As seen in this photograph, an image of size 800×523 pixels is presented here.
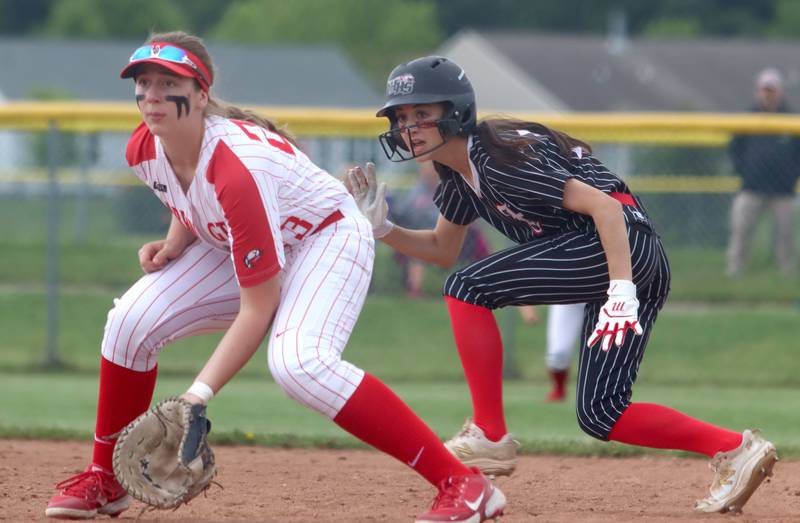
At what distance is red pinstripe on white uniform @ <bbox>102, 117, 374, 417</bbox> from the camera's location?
386 centimetres

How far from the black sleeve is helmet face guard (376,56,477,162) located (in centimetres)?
37

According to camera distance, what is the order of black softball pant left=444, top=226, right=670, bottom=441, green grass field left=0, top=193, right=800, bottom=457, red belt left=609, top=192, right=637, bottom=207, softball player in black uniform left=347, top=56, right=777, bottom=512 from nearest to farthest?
softball player in black uniform left=347, top=56, right=777, bottom=512, black softball pant left=444, top=226, right=670, bottom=441, red belt left=609, top=192, right=637, bottom=207, green grass field left=0, top=193, right=800, bottom=457

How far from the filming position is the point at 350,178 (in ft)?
15.6

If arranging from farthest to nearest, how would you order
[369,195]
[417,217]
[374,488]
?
[417,217] < [374,488] < [369,195]

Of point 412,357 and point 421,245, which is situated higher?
point 421,245

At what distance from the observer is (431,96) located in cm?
436

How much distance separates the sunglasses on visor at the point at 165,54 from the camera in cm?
395

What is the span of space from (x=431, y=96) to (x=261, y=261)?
34.3 inches

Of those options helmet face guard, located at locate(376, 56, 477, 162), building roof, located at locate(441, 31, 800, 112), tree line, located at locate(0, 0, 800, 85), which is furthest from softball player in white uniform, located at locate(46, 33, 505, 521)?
tree line, located at locate(0, 0, 800, 85)

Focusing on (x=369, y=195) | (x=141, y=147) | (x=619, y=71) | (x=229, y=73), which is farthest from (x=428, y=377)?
(x=619, y=71)

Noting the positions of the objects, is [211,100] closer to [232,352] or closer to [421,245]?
[232,352]

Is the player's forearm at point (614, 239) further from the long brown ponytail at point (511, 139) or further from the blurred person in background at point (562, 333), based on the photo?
the blurred person in background at point (562, 333)

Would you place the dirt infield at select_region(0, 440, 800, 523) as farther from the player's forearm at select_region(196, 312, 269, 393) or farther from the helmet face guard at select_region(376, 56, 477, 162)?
the helmet face guard at select_region(376, 56, 477, 162)

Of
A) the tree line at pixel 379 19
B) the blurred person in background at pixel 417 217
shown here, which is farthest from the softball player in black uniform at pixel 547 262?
the tree line at pixel 379 19
